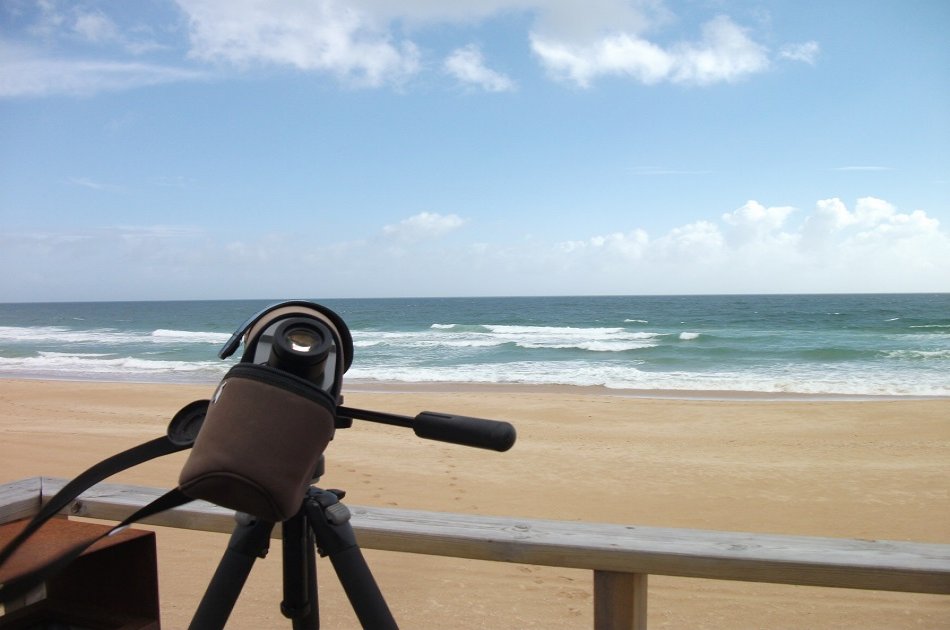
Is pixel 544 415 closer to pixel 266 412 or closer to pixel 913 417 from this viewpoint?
pixel 913 417

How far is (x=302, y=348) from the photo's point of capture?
772 millimetres

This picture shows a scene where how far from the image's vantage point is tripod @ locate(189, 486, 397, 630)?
922 millimetres

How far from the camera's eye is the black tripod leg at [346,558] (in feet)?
3.03

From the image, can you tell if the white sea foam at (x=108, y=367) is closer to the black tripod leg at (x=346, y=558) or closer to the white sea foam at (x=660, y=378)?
the white sea foam at (x=660, y=378)

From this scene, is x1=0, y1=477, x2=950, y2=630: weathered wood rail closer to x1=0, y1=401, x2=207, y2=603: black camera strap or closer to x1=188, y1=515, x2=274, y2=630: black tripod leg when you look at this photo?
x1=188, y1=515, x2=274, y2=630: black tripod leg

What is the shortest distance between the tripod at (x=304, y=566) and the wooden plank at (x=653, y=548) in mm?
560

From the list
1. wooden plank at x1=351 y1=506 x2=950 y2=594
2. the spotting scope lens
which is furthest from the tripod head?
wooden plank at x1=351 y1=506 x2=950 y2=594

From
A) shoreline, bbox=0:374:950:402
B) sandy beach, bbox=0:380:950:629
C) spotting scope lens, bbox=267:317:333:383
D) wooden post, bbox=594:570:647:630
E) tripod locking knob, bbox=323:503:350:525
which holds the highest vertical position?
spotting scope lens, bbox=267:317:333:383

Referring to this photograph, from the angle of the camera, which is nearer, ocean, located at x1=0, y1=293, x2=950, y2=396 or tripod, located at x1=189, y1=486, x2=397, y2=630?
tripod, located at x1=189, y1=486, x2=397, y2=630

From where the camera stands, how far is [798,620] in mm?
3307

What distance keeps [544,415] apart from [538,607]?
7201 mm

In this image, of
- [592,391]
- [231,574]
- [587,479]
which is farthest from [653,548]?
[592,391]

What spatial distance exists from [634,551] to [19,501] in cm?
140

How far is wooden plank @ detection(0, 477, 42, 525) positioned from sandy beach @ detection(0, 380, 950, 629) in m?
1.07
